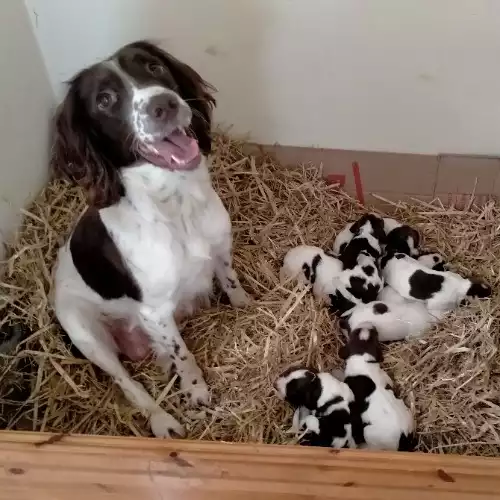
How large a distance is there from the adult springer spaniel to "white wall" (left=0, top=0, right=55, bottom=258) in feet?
1.08

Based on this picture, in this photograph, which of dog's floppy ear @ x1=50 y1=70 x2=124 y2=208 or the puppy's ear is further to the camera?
the puppy's ear

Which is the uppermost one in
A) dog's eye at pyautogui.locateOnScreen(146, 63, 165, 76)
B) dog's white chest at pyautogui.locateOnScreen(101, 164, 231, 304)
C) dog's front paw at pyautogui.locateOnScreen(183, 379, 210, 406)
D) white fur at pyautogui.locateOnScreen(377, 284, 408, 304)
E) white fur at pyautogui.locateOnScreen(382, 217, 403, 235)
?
dog's eye at pyautogui.locateOnScreen(146, 63, 165, 76)

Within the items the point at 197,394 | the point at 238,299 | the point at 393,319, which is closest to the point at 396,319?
the point at 393,319

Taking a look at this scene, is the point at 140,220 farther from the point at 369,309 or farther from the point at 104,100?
the point at 369,309

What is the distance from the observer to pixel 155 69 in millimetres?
1774

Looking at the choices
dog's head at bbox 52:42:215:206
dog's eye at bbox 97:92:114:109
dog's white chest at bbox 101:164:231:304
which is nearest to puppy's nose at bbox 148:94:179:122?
dog's head at bbox 52:42:215:206

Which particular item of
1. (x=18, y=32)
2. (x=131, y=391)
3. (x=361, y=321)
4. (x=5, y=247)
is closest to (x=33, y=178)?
(x=5, y=247)

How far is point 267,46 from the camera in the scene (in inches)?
90.1

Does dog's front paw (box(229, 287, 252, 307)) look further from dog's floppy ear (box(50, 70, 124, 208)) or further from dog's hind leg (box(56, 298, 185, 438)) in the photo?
dog's floppy ear (box(50, 70, 124, 208))

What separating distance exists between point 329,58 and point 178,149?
777 mm

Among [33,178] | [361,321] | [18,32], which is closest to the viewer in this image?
[361,321]

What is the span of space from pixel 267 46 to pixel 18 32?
2.64 feet

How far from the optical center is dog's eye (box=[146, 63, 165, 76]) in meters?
1.76

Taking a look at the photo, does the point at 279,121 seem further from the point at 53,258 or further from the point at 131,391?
the point at 131,391
